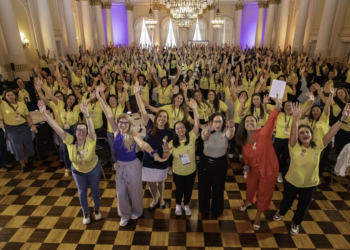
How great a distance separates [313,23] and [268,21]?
5.38 meters

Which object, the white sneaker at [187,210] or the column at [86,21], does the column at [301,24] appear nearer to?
the column at [86,21]

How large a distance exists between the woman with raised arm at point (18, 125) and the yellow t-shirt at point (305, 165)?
4521 millimetres

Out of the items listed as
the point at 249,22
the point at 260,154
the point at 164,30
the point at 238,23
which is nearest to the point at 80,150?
the point at 260,154

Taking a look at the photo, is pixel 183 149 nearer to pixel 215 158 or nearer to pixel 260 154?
pixel 215 158

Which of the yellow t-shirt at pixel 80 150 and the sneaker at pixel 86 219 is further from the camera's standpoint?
the sneaker at pixel 86 219

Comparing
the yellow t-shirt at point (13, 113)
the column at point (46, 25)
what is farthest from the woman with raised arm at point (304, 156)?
the column at point (46, 25)

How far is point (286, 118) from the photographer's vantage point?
12.8 ft

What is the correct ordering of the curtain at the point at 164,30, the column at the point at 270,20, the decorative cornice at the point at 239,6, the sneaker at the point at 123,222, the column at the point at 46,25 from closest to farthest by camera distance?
the sneaker at the point at 123,222 → the column at the point at 46,25 → the column at the point at 270,20 → the decorative cornice at the point at 239,6 → the curtain at the point at 164,30

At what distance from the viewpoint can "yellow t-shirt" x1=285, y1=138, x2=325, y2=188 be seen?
A: 2766 mm

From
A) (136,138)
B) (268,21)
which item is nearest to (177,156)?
(136,138)

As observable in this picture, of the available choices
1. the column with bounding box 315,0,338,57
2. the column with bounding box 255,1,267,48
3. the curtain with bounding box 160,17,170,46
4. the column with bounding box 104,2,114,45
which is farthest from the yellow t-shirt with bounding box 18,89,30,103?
the curtain with bounding box 160,17,170,46

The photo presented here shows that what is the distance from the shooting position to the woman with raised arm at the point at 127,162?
2975 millimetres

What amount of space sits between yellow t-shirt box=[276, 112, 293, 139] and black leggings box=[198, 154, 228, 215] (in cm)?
140

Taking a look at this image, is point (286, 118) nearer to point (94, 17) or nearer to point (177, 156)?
point (177, 156)
